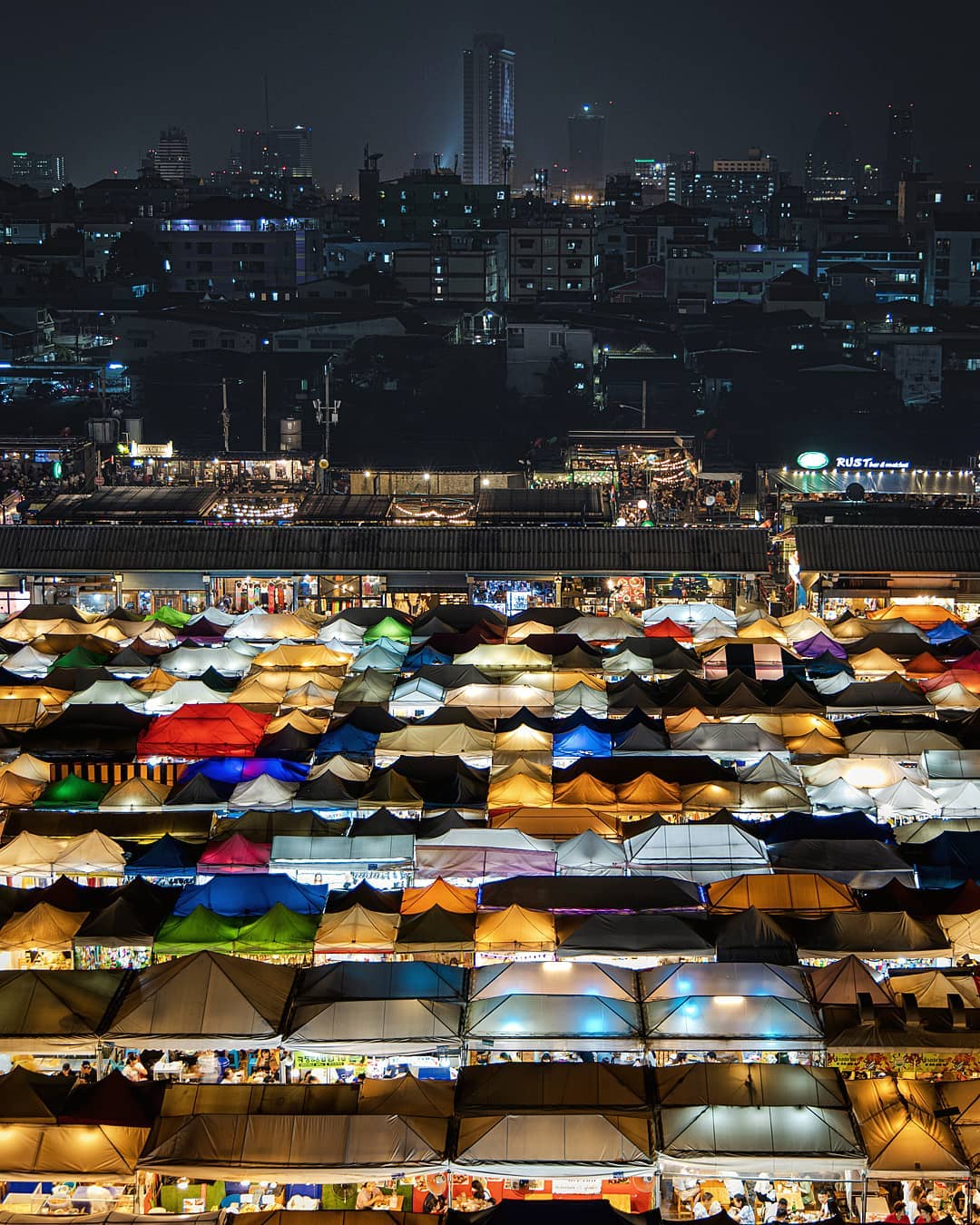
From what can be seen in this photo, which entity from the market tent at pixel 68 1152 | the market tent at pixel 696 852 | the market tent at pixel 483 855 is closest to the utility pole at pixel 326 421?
the market tent at pixel 483 855

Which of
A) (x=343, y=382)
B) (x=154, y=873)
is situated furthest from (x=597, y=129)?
(x=154, y=873)

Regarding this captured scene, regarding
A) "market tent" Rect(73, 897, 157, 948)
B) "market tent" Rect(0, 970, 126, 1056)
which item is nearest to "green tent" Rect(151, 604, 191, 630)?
"market tent" Rect(73, 897, 157, 948)

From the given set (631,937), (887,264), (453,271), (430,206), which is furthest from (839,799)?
(430,206)

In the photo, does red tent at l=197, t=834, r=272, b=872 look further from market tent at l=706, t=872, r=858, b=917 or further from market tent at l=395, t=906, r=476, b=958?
market tent at l=706, t=872, r=858, b=917

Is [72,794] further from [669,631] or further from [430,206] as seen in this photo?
[430,206]

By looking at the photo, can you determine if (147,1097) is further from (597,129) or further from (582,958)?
(597,129)

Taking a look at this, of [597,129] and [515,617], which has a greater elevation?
[597,129]
